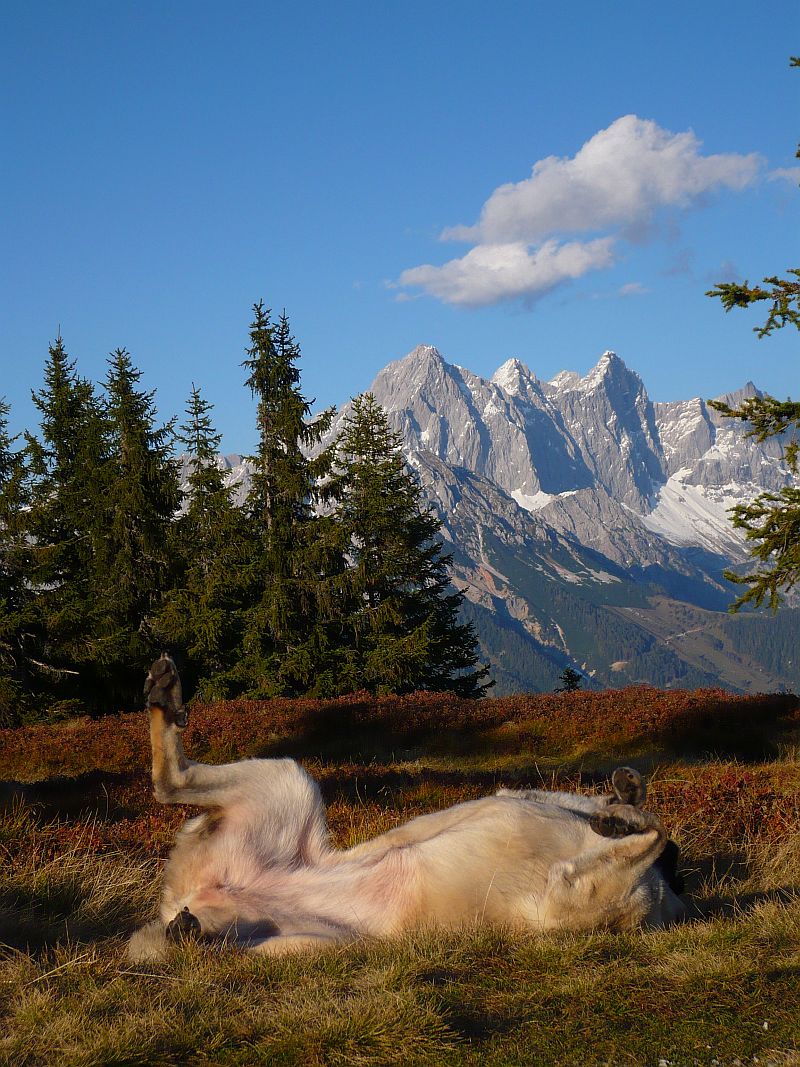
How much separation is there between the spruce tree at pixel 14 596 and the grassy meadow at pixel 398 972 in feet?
55.3

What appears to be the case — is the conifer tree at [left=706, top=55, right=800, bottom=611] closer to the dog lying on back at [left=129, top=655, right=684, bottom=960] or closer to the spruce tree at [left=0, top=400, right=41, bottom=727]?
the dog lying on back at [left=129, top=655, right=684, bottom=960]

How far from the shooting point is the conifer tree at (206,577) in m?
28.6

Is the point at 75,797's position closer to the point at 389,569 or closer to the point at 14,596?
the point at 14,596

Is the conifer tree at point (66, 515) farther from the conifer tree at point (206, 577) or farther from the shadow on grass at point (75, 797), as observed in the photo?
the shadow on grass at point (75, 797)

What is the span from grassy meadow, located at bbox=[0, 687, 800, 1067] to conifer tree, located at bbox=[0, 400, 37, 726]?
16.8 metres

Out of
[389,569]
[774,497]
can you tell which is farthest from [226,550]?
[774,497]

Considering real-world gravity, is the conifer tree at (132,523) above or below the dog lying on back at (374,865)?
above

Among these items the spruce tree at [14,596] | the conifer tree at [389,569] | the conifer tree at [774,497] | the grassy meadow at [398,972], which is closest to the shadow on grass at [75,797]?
the grassy meadow at [398,972]

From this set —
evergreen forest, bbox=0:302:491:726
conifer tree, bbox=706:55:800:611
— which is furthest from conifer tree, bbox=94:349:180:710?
conifer tree, bbox=706:55:800:611

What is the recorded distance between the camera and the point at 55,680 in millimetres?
26281

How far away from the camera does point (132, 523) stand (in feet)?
103

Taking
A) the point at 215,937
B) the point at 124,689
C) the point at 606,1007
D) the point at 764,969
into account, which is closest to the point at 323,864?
the point at 215,937

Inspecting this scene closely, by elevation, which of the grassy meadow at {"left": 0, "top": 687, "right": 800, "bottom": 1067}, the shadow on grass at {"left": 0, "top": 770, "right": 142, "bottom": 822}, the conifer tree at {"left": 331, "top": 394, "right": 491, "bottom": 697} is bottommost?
the grassy meadow at {"left": 0, "top": 687, "right": 800, "bottom": 1067}

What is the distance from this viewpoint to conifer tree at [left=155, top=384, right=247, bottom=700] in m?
28.6
